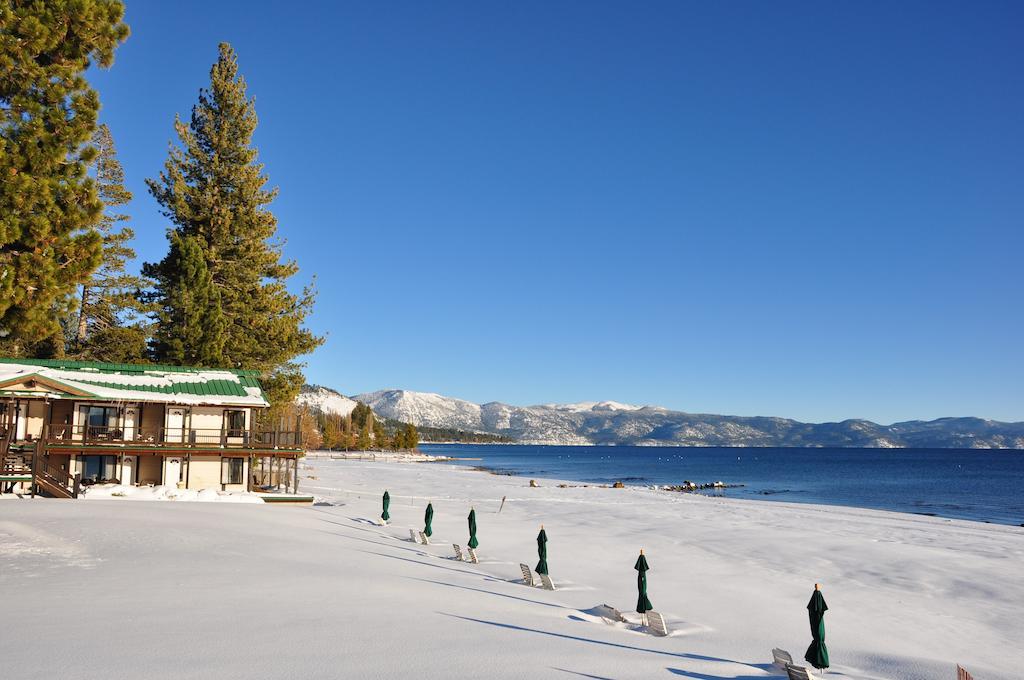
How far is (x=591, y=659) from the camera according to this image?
454 inches

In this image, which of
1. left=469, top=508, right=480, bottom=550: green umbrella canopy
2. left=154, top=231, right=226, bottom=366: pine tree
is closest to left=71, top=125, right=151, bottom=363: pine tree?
left=154, top=231, right=226, bottom=366: pine tree

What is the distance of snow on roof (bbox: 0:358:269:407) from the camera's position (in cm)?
3484

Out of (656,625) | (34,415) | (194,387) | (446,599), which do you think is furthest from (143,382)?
(656,625)

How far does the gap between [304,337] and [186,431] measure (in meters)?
12.9

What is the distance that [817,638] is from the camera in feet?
41.0

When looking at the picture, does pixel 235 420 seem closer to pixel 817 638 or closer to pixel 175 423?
pixel 175 423

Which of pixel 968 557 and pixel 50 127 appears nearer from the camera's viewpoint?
pixel 50 127

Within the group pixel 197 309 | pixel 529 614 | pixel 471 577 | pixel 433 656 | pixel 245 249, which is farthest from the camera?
pixel 245 249

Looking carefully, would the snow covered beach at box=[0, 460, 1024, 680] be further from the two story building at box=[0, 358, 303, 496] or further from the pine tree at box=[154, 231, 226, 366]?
the pine tree at box=[154, 231, 226, 366]

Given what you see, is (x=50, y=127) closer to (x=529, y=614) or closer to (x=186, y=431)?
(x=529, y=614)

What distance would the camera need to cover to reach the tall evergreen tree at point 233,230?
152ft

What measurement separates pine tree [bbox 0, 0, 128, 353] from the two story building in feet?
65.8

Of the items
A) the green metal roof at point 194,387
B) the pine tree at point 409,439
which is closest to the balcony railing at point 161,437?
the green metal roof at point 194,387

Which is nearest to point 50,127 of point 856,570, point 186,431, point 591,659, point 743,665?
point 591,659
